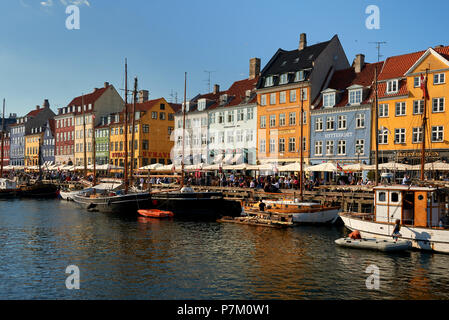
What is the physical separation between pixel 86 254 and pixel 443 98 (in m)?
38.0

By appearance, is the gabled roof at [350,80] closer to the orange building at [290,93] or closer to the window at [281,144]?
the orange building at [290,93]

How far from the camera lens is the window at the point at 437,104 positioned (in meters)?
47.1

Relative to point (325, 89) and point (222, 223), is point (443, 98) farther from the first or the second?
point (222, 223)

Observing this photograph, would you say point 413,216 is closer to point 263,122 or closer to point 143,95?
point 263,122

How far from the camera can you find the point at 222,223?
3925 centimetres

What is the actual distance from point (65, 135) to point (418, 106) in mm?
81900

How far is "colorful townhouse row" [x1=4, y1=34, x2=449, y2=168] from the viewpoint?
48281mm

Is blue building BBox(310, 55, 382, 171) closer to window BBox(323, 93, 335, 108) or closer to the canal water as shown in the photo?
window BBox(323, 93, 335, 108)

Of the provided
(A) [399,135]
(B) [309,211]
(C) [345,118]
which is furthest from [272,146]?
(B) [309,211]

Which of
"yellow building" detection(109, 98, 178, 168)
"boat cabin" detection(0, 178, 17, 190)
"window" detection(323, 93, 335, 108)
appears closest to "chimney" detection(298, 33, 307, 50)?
"window" detection(323, 93, 335, 108)

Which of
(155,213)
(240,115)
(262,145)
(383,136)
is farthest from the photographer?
(240,115)

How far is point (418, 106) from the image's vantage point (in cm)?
4834

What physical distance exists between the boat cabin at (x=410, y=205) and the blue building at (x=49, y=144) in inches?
3797
